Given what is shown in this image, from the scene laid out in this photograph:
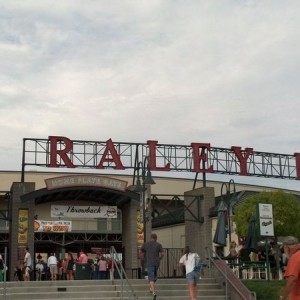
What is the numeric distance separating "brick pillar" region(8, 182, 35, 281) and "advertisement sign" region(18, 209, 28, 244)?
0.36ft

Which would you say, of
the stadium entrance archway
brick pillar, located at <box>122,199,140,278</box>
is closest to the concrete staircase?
the stadium entrance archway

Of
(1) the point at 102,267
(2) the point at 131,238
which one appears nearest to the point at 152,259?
(1) the point at 102,267

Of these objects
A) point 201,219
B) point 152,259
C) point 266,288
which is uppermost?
point 201,219

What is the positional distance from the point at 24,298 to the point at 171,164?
19.7 metres

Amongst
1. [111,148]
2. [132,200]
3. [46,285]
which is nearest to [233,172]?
[111,148]

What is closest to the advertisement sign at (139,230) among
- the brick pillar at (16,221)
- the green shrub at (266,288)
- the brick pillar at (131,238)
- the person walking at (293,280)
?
the brick pillar at (131,238)

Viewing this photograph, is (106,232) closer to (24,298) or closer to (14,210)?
(14,210)

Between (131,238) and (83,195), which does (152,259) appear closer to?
(131,238)

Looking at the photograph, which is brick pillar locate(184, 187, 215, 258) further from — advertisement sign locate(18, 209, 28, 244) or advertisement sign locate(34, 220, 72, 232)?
advertisement sign locate(34, 220, 72, 232)

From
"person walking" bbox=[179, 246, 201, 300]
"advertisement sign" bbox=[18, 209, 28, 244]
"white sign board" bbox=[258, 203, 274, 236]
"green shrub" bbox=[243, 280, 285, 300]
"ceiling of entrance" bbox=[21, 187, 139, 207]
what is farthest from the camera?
"ceiling of entrance" bbox=[21, 187, 139, 207]

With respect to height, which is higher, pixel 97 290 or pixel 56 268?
pixel 56 268

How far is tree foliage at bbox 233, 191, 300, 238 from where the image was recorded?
33.9m

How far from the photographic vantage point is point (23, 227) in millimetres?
27562

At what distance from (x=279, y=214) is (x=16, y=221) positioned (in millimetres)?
14217
